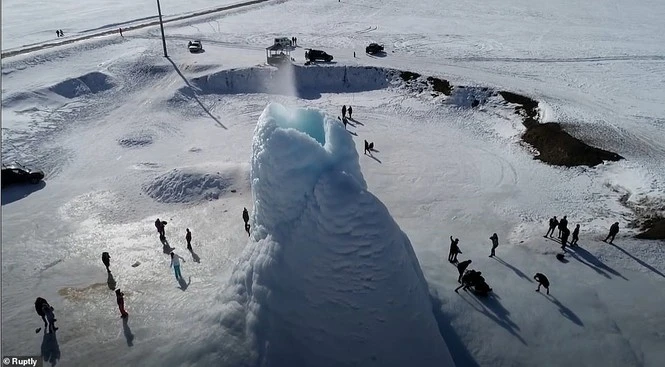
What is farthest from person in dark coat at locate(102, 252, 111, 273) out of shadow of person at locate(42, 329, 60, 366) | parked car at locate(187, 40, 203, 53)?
parked car at locate(187, 40, 203, 53)

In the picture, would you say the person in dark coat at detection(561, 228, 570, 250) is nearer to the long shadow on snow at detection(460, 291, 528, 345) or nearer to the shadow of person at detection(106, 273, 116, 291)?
the long shadow on snow at detection(460, 291, 528, 345)

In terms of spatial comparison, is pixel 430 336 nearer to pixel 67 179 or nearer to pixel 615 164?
pixel 615 164

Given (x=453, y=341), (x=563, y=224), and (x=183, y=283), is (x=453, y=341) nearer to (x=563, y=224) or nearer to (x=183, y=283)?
(x=563, y=224)

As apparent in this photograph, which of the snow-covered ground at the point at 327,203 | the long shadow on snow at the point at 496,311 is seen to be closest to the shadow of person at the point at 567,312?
the snow-covered ground at the point at 327,203

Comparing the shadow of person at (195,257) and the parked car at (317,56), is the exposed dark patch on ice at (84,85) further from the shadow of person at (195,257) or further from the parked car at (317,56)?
the shadow of person at (195,257)

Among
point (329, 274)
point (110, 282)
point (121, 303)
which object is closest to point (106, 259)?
point (110, 282)
